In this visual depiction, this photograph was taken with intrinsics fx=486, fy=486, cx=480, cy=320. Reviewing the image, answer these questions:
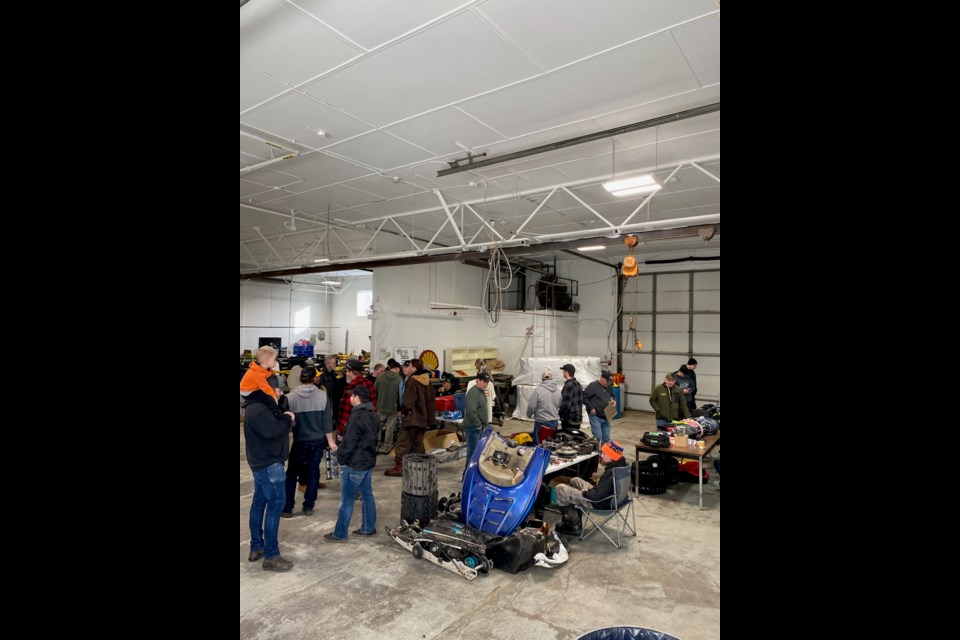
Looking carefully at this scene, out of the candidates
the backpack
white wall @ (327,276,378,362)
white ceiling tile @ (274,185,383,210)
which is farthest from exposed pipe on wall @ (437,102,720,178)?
white wall @ (327,276,378,362)

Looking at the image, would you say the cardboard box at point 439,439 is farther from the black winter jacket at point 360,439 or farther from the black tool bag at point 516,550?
the black tool bag at point 516,550

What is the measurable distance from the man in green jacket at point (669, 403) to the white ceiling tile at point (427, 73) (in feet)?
20.3

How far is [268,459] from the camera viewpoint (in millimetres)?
4676

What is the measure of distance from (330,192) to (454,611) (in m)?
6.62

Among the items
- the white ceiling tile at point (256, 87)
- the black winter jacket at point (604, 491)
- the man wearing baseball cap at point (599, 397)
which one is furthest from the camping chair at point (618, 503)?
the white ceiling tile at point (256, 87)

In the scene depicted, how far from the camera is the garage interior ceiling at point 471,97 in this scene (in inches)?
143

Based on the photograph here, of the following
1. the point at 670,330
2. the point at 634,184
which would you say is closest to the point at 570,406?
the point at 634,184

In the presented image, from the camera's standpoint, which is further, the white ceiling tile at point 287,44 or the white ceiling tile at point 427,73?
the white ceiling tile at point 427,73

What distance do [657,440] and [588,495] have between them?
2040 millimetres
